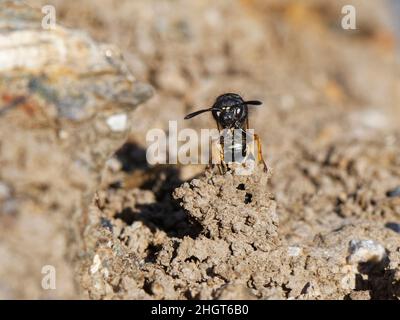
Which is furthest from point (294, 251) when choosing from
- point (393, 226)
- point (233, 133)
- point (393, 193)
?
point (393, 193)

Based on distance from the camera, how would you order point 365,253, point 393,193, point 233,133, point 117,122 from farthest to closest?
1. point 393,193
2. point 233,133
3. point 365,253
4. point 117,122

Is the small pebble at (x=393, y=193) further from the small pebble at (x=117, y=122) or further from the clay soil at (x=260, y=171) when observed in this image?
the small pebble at (x=117, y=122)

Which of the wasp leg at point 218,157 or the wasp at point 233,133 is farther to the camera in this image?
the wasp at point 233,133

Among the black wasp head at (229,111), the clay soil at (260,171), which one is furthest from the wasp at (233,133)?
the clay soil at (260,171)

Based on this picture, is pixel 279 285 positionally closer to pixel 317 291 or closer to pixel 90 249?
pixel 317 291

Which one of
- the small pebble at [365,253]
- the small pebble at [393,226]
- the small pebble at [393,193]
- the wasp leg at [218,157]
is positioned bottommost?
the small pebble at [365,253]

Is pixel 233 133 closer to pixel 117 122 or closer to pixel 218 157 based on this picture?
pixel 218 157

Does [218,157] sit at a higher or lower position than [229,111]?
lower

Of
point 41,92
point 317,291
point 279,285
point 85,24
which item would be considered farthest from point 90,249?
point 85,24

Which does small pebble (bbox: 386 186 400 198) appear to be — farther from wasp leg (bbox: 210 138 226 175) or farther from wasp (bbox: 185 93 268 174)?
wasp leg (bbox: 210 138 226 175)

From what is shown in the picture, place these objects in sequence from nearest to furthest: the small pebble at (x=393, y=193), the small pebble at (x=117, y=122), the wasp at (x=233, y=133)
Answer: the small pebble at (x=117, y=122)
the wasp at (x=233, y=133)
the small pebble at (x=393, y=193)

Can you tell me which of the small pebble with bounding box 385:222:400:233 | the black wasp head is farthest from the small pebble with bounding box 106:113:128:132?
the small pebble with bounding box 385:222:400:233

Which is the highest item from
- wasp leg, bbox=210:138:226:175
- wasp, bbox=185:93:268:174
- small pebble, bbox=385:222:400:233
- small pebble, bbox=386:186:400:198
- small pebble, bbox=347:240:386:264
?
wasp, bbox=185:93:268:174
